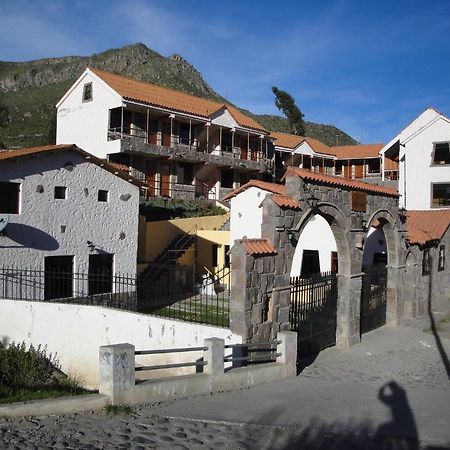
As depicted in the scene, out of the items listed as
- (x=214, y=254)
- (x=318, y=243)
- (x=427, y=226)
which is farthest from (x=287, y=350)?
(x=214, y=254)

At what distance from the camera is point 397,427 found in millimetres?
8297

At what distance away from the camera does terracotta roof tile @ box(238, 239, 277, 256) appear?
10972mm

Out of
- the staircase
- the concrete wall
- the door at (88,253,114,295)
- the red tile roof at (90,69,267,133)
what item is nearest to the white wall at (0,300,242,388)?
the staircase

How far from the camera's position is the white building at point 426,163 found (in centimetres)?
3002

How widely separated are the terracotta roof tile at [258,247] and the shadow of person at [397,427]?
3.73 metres

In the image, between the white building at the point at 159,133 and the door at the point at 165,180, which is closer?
the white building at the point at 159,133

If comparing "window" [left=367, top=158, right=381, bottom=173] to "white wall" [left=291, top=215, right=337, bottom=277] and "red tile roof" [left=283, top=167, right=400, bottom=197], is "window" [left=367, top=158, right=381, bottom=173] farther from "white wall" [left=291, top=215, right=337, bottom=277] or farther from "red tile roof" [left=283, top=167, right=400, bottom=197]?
"red tile roof" [left=283, top=167, right=400, bottom=197]

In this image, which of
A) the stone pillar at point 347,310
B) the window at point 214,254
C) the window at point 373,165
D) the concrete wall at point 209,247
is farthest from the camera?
the window at point 373,165

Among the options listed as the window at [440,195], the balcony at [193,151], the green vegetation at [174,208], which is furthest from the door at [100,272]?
the window at [440,195]

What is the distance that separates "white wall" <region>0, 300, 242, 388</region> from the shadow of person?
4.97 metres

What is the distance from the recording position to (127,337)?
1480 centimetres

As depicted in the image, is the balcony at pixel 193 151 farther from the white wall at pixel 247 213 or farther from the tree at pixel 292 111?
the tree at pixel 292 111

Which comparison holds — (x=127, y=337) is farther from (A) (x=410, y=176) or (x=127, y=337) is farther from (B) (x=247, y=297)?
(A) (x=410, y=176)

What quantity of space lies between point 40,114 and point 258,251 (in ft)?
251
